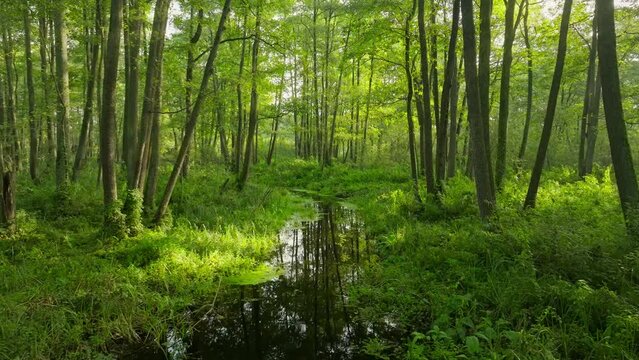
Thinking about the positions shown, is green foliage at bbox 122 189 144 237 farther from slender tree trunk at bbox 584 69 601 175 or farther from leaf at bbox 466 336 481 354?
slender tree trunk at bbox 584 69 601 175

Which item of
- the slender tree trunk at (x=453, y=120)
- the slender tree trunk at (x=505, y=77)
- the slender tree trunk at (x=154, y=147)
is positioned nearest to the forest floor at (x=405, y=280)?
the slender tree trunk at (x=154, y=147)

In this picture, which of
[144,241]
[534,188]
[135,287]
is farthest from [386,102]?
[135,287]

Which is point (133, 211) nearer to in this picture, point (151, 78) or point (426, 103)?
point (151, 78)

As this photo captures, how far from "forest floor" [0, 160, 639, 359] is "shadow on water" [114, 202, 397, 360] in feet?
0.92

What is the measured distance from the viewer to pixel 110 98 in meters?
7.70

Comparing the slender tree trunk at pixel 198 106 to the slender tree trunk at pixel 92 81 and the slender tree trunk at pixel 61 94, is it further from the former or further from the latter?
the slender tree trunk at pixel 61 94

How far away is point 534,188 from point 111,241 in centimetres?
936

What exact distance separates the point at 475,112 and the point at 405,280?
3694mm

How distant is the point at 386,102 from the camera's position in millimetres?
14844

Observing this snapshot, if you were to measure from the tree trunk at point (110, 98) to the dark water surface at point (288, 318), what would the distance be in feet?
11.4

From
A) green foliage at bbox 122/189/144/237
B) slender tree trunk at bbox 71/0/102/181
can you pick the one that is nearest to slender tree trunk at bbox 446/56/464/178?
green foliage at bbox 122/189/144/237

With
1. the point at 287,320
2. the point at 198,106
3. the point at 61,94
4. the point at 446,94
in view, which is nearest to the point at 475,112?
the point at 446,94

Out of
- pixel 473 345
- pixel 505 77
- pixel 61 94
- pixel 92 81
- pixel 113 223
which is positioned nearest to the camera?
pixel 473 345

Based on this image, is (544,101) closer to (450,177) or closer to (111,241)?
(450,177)
